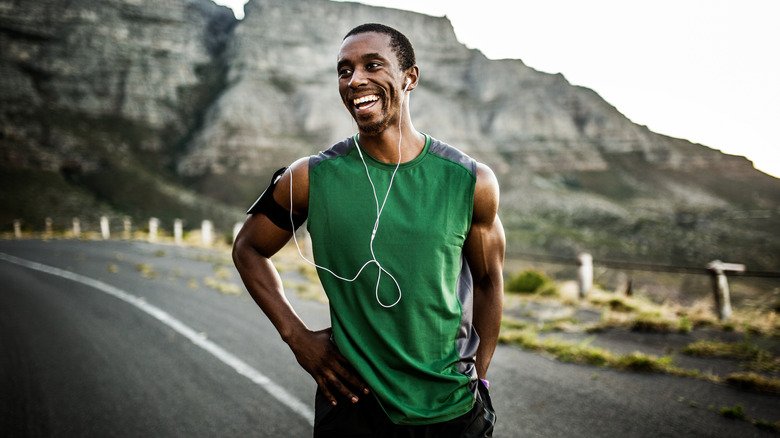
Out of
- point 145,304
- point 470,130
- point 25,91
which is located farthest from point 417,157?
point 470,130

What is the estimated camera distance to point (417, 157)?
1648 mm

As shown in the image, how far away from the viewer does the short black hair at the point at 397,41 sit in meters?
1.65

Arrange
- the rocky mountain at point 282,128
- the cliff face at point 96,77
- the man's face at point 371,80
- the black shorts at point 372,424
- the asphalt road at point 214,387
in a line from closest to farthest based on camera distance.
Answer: the black shorts at point 372,424 < the man's face at point 371,80 < the asphalt road at point 214,387 < the rocky mountain at point 282,128 < the cliff face at point 96,77

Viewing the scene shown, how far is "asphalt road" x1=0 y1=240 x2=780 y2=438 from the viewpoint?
3688 mm

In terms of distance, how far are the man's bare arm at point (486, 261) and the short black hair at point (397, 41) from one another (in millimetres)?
469

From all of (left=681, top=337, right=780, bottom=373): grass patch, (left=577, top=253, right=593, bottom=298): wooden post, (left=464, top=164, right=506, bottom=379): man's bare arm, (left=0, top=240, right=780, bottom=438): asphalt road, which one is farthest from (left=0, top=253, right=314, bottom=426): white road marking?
(left=577, top=253, right=593, bottom=298): wooden post

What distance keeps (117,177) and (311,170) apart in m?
66.2

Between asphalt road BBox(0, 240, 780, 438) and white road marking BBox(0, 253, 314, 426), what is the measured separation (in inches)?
0.9

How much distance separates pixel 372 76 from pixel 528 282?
1061cm

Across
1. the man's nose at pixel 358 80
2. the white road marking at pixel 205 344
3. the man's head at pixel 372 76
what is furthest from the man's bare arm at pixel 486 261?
the white road marking at pixel 205 344

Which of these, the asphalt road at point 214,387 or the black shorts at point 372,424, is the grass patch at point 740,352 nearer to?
the asphalt road at point 214,387

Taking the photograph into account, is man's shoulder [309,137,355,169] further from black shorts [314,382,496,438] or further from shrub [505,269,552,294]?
Answer: shrub [505,269,552,294]

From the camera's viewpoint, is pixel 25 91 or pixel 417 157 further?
pixel 25 91

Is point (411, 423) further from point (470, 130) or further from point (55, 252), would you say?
point (470, 130)
